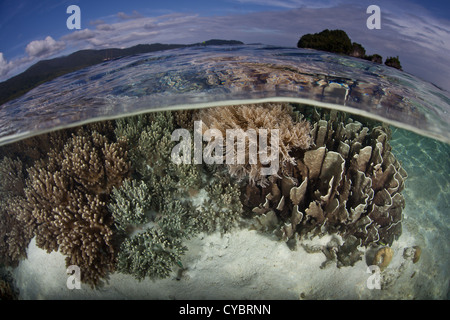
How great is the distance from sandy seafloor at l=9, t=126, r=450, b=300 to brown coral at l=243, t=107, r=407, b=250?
0.55 metres

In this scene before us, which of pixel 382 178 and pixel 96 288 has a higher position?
pixel 382 178

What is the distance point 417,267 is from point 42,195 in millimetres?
8625

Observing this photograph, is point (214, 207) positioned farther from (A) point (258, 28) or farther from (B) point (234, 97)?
(A) point (258, 28)

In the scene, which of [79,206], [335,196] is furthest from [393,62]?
[79,206]

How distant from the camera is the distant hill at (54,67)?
7.21 metres

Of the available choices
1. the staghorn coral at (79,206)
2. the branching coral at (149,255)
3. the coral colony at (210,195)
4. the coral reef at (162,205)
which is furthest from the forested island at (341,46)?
the branching coral at (149,255)

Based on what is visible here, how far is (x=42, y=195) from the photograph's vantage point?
443 cm

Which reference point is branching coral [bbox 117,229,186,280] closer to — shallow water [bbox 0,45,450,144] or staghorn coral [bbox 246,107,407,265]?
staghorn coral [bbox 246,107,407,265]

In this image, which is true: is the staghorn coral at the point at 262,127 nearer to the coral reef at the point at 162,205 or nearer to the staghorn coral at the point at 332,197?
the staghorn coral at the point at 332,197

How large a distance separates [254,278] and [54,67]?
38.5 ft

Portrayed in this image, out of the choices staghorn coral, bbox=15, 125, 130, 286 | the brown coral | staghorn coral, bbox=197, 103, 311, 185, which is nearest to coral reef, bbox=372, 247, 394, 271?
the brown coral

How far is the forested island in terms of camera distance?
7.57 meters

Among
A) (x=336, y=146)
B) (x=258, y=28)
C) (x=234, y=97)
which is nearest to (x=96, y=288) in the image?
(x=234, y=97)
